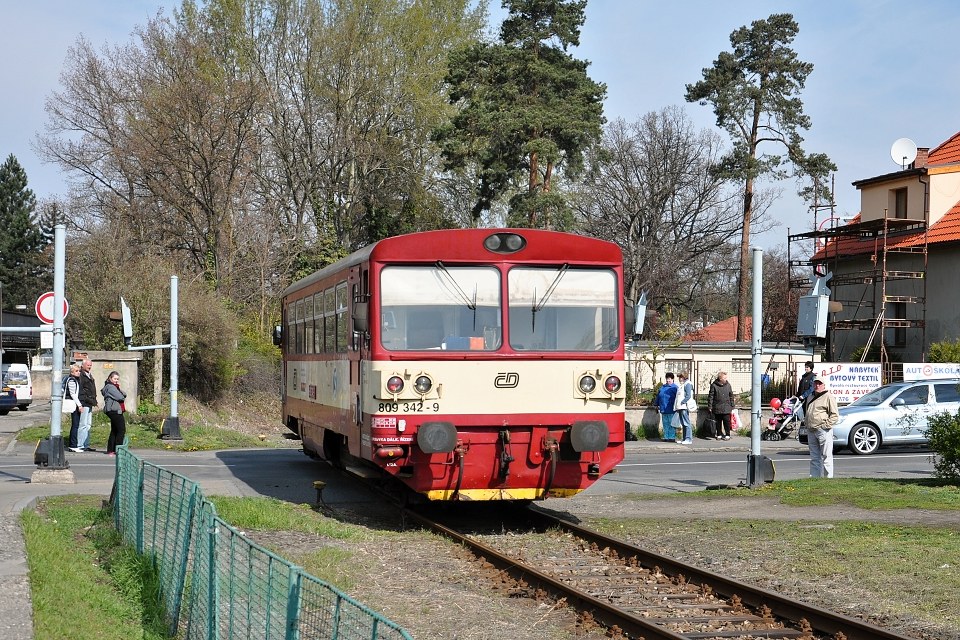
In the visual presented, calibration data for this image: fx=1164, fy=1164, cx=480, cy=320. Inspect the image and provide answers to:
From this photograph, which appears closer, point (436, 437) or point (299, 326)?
point (436, 437)

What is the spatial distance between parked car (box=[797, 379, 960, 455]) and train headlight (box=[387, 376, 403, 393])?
588 inches

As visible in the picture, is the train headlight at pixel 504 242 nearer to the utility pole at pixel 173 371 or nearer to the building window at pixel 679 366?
the utility pole at pixel 173 371

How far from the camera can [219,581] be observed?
7258 mm

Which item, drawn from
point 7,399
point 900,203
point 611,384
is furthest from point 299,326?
point 900,203

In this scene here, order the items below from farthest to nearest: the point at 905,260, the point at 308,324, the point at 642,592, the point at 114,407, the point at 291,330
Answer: the point at 905,260, the point at 114,407, the point at 291,330, the point at 308,324, the point at 642,592

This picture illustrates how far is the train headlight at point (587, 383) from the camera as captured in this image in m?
12.8

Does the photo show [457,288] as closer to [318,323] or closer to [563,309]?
[563,309]

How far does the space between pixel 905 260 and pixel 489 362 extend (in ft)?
113

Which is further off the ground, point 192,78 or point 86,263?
point 192,78

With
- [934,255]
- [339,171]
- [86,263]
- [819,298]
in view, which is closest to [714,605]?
[819,298]

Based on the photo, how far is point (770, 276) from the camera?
7538 centimetres

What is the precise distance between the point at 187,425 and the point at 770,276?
176 feet

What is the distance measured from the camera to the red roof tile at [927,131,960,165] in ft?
145

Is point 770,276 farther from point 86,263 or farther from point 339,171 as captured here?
point 86,263
